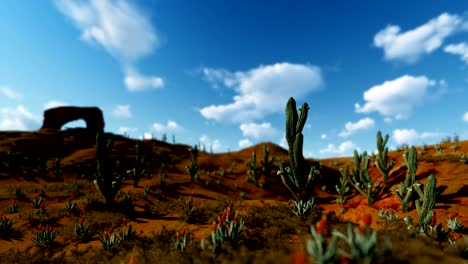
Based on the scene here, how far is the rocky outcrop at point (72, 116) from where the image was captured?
44.8m

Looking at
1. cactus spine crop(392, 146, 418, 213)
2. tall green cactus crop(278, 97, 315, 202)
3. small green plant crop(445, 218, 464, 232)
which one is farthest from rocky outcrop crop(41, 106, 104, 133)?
small green plant crop(445, 218, 464, 232)

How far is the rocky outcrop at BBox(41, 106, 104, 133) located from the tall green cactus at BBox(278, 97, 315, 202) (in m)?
42.8

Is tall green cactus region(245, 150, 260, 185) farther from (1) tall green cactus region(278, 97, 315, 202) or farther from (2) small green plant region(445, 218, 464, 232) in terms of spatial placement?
(2) small green plant region(445, 218, 464, 232)

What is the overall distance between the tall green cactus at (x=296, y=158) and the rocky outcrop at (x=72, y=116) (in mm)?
42831

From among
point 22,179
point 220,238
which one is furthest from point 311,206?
point 22,179

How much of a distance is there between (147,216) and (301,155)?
6.25m

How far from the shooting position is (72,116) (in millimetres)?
45875

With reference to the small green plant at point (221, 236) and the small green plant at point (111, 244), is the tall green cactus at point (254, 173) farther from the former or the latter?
the small green plant at point (221, 236)

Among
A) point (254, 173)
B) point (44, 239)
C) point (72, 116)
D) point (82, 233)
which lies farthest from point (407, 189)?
point (72, 116)

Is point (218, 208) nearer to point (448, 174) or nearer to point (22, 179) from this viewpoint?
point (448, 174)

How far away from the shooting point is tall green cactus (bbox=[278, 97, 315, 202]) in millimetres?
8344

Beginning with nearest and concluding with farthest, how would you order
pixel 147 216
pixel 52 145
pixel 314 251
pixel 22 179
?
pixel 314 251
pixel 147 216
pixel 22 179
pixel 52 145

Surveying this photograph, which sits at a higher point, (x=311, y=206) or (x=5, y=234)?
(x=311, y=206)

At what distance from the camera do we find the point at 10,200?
14.0 meters
